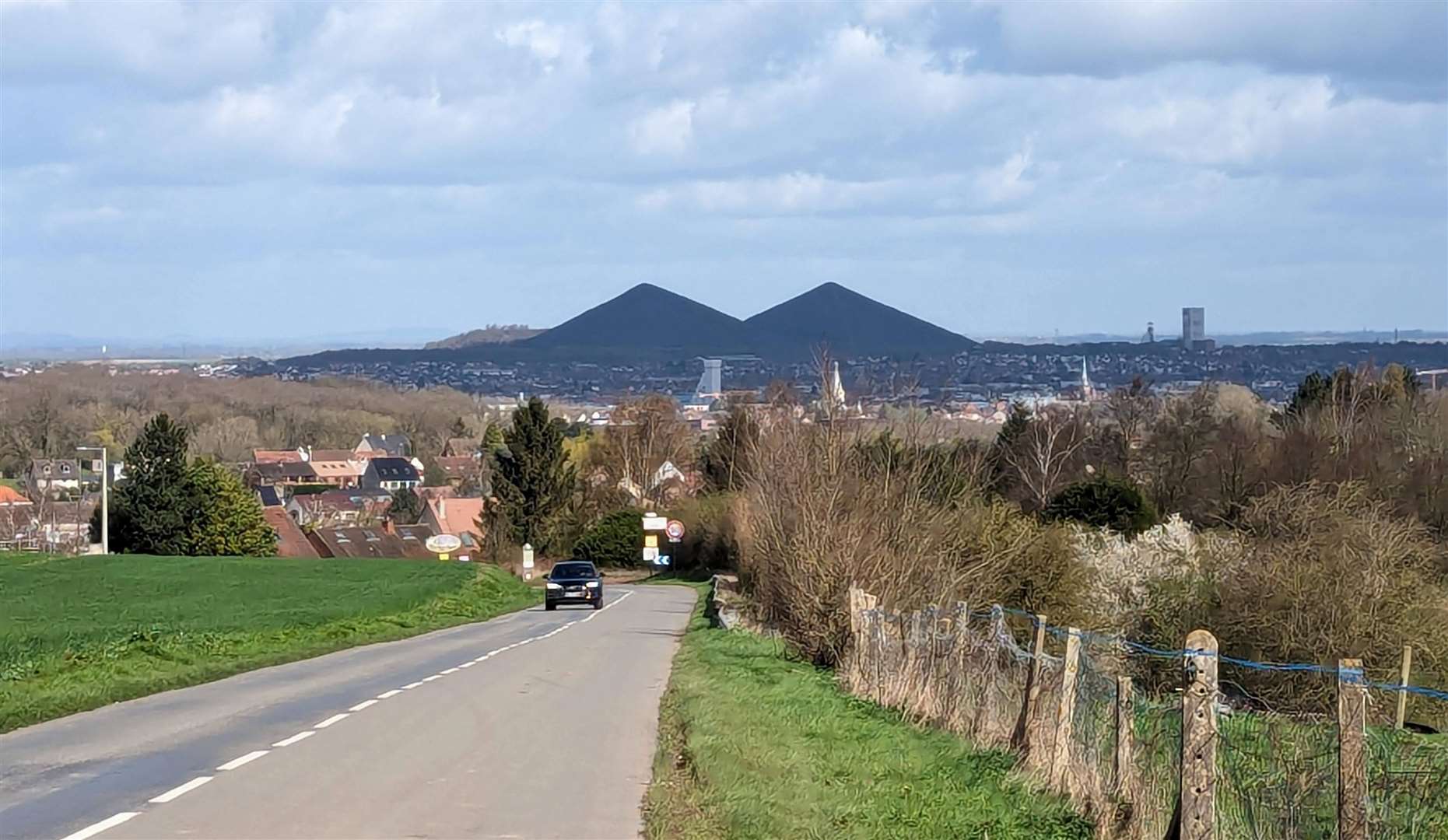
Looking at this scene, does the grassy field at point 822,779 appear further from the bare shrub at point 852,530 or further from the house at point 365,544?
the house at point 365,544

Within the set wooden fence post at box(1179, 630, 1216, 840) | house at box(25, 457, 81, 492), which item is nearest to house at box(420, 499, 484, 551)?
house at box(25, 457, 81, 492)

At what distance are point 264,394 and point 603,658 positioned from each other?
18015cm

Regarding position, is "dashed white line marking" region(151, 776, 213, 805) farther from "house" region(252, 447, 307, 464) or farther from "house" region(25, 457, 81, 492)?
"house" region(252, 447, 307, 464)

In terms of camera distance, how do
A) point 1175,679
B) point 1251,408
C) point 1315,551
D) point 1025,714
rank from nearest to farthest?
point 1025,714 → point 1175,679 → point 1315,551 → point 1251,408

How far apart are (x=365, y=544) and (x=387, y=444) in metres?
100

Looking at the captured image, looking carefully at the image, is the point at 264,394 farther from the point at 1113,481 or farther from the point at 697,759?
the point at 697,759

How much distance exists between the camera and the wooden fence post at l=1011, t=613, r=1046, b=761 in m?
13.1

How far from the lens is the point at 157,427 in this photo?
81.0 m

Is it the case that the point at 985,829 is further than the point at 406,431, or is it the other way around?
the point at 406,431

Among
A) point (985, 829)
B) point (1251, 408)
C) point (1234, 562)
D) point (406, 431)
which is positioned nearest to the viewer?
point (985, 829)

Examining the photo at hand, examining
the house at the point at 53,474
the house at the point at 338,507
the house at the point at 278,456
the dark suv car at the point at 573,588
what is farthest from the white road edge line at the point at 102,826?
the house at the point at 278,456

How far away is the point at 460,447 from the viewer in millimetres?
186375

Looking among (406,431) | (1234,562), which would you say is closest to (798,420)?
(1234,562)

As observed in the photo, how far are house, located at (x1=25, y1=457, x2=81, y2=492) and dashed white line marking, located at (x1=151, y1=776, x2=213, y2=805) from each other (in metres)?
101
